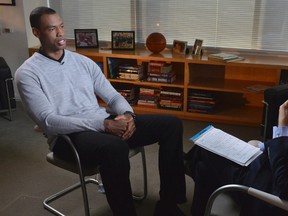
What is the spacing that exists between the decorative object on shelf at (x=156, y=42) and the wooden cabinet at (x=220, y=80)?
62 mm

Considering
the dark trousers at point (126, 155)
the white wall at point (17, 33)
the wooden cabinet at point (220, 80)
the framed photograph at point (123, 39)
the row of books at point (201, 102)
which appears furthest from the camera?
the white wall at point (17, 33)

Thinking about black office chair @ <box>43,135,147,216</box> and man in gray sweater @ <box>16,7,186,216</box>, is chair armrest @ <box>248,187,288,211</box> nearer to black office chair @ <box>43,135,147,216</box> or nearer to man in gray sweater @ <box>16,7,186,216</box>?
man in gray sweater @ <box>16,7,186,216</box>

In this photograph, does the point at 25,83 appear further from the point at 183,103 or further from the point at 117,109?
the point at 183,103

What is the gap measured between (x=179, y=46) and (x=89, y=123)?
6.54 feet

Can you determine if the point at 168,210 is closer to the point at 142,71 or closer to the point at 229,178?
the point at 229,178

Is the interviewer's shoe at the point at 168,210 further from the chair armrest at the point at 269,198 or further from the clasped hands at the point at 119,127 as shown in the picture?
the chair armrest at the point at 269,198

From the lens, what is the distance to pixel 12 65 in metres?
4.10

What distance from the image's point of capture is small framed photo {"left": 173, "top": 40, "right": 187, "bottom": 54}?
3.56m

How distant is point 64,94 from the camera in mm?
2002

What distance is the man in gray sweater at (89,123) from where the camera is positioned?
1.73 meters

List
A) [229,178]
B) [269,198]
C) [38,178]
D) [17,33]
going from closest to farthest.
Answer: [269,198], [229,178], [38,178], [17,33]

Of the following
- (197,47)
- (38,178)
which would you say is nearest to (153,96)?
(197,47)

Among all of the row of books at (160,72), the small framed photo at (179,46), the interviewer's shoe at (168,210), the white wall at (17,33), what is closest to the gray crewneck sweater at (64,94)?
the interviewer's shoe at (168,210)

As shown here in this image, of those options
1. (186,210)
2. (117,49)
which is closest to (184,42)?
(117,49)
